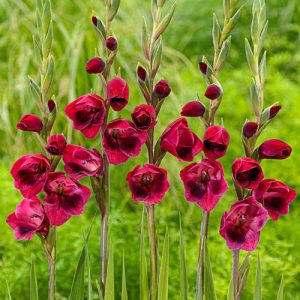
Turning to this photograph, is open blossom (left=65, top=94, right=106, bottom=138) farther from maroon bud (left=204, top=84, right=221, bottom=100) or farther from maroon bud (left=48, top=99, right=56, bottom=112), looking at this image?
maroon bud (left=204, top=84, right=221, bottom=100)

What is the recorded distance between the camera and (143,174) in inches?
55.4

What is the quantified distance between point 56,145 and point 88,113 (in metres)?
0.09

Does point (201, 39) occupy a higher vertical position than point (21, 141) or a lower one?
higher

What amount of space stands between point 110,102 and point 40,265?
131 cm

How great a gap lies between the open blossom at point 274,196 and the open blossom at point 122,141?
22cm

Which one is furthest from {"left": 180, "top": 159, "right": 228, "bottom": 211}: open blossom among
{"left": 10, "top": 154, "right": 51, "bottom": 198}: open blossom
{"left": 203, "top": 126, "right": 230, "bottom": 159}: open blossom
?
{"left": 10, "top": 154, "right": 51, "bottom": 198}: open blossom

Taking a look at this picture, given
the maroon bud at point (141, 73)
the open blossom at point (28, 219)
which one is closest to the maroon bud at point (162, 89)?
the maroon bud at point (141, 73)

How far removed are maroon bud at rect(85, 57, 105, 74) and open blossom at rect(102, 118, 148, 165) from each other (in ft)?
0.31

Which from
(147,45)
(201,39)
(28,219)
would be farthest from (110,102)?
(201,39)

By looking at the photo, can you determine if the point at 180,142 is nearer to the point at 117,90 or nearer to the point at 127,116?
the point at 117,90

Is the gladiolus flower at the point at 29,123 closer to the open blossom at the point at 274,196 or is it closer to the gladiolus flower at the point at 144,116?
the gladiolus flower at the point at 144,116

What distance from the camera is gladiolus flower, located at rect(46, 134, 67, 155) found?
139 cm

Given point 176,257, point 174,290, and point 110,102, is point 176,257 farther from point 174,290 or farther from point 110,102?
point 110,102

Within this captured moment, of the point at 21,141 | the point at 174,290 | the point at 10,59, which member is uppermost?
the point at 10,59
